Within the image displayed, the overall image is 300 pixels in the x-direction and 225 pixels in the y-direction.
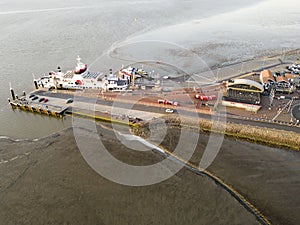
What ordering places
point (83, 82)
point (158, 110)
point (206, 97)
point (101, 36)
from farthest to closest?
point (101, 36), point (83, 82), point (206, 97), point (158, 110)

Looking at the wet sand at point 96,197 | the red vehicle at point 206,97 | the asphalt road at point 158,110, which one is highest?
the red vehicle at point 206,97

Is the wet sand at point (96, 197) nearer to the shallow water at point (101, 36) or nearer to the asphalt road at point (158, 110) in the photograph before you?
the shallow water at point (101, 36)

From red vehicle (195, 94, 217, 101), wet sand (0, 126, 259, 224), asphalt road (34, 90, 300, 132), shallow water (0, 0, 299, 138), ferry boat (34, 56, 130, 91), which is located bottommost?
wet sand (0, 126, 259, 224)

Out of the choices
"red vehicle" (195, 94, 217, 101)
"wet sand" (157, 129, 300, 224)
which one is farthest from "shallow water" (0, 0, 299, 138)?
"wet sand" (157, 129, 300, 224)

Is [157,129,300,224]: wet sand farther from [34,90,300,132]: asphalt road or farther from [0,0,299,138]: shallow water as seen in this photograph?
[0,0,299,138]: shallow water

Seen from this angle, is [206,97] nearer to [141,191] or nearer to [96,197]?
[141,191]

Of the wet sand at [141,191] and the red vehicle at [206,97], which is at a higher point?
the red vehicle at [206,97]

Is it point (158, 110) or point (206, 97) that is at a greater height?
point (206, 97)

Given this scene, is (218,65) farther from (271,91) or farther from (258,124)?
(258,124)

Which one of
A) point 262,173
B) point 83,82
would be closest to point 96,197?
point 262,173

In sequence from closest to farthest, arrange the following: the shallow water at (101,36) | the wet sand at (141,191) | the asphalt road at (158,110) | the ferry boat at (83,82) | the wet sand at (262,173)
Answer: the wet sand at (141,191) < the wet sand at (262,173) < the asphalt road at (158,110) < the ferry boat at (83,82) < the shallow water at (101,36)

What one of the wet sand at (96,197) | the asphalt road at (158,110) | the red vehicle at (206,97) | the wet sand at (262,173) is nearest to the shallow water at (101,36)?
the asphalt road at (158,110)

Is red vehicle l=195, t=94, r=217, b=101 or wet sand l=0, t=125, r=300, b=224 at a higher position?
red vehicle l=195, t=94, r=217, b=101
